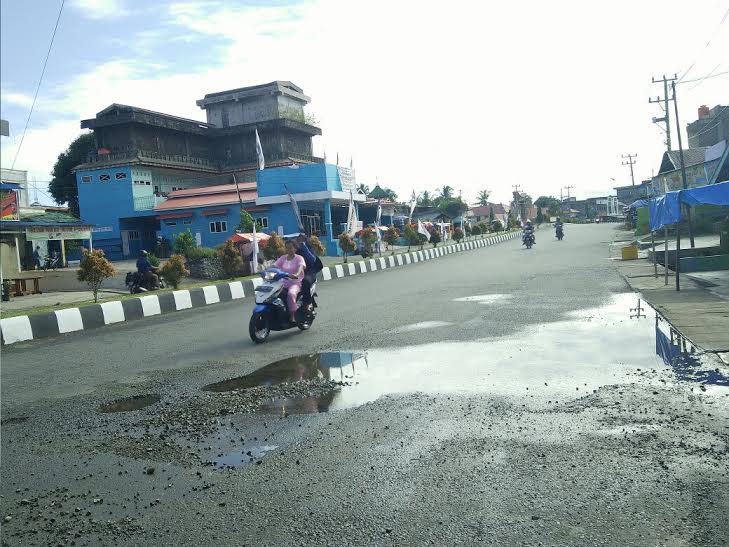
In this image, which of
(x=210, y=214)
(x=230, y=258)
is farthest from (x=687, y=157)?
(x=230, y=258)

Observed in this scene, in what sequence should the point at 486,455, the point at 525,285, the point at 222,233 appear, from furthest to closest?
the point at 222,233, the point at 525,285, the point at 486,455

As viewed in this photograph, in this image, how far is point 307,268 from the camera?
10.2 meters

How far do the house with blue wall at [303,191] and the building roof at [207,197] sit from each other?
197cm

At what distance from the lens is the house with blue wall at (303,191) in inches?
1538

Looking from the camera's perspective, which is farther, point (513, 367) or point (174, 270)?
point (174, 270)

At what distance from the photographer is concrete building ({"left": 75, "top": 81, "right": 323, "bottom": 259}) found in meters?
46.6

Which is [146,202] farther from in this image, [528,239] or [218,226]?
[528,239]

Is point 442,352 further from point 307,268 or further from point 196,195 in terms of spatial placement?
point 196,195

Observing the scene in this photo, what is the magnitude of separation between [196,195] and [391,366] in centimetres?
4274

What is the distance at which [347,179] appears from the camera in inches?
1639

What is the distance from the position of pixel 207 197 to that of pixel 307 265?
37.3m

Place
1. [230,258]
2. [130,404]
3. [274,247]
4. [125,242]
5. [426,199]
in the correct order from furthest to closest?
[426,199], [125,242], [274,247], [230,258], [130,404]

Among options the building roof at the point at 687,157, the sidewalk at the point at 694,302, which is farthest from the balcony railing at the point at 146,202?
the sidewalk at the point at 694,302

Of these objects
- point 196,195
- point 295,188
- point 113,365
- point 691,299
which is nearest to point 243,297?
point 113,365
